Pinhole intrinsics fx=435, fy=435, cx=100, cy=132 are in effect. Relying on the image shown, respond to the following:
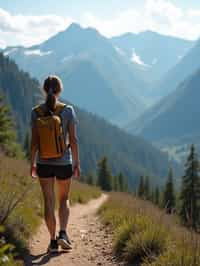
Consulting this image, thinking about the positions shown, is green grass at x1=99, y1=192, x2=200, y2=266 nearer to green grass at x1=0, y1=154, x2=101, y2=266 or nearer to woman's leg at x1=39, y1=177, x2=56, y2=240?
woman's leg at x1=39, y1=177, x2=56, y2=240

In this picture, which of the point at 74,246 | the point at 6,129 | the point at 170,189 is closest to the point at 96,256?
the point at 74,246

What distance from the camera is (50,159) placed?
22.5 ft

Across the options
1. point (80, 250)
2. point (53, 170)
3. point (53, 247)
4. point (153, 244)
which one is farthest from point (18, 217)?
point (153, 244)

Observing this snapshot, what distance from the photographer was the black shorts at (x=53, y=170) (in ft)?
22.5

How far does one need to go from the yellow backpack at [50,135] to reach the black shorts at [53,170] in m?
0.18

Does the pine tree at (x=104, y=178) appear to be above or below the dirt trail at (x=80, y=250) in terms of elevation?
below

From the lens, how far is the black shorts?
687cm

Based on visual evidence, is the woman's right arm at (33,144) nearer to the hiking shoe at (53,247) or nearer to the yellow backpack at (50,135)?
the yellow backpack at (50,135)

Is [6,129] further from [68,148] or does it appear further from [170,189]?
[68,148]

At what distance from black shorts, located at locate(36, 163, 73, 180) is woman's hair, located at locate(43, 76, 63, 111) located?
0.91 metres

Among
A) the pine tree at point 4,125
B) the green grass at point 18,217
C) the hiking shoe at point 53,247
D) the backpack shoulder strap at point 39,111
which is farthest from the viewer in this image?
the pine tree at point 4,125

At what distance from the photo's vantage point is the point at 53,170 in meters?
6.89

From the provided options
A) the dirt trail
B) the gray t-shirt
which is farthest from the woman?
the dirt trail

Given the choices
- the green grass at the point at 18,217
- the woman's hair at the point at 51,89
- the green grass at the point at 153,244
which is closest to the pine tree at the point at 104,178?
the green grass at the point at 18,217
